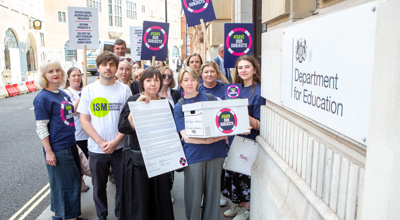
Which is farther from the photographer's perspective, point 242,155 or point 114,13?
point 114,13

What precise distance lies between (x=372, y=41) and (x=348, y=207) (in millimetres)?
746

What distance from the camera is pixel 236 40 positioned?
184 inches

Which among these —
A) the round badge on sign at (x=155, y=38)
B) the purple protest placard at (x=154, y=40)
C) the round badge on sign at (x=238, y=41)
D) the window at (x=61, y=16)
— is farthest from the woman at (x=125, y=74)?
the window at (x=61, y=16)

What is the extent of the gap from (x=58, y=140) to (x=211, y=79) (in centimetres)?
200

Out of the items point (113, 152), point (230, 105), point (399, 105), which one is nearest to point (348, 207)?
point (399, 105)

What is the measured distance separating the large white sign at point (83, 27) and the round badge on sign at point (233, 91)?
3107mm

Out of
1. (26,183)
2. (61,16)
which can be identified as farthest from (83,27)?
(61,16)

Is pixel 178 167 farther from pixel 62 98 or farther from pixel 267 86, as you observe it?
pixel 62 98

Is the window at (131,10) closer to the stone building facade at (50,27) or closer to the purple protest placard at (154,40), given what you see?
the stone building facade at (50,27)

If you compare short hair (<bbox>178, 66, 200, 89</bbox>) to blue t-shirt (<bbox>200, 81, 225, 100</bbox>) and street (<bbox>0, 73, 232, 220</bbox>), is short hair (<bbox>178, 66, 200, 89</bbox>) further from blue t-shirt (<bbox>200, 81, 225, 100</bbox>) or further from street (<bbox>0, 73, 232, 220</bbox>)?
street (<bbox>0, 73, 232, 220</bbox>)

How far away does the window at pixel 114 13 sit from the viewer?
47.6 m

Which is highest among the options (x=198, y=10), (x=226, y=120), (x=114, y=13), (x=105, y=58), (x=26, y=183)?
(x=114, y=13)

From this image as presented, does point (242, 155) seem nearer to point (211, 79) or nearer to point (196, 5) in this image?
point (211, 79)

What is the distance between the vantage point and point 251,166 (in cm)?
323
